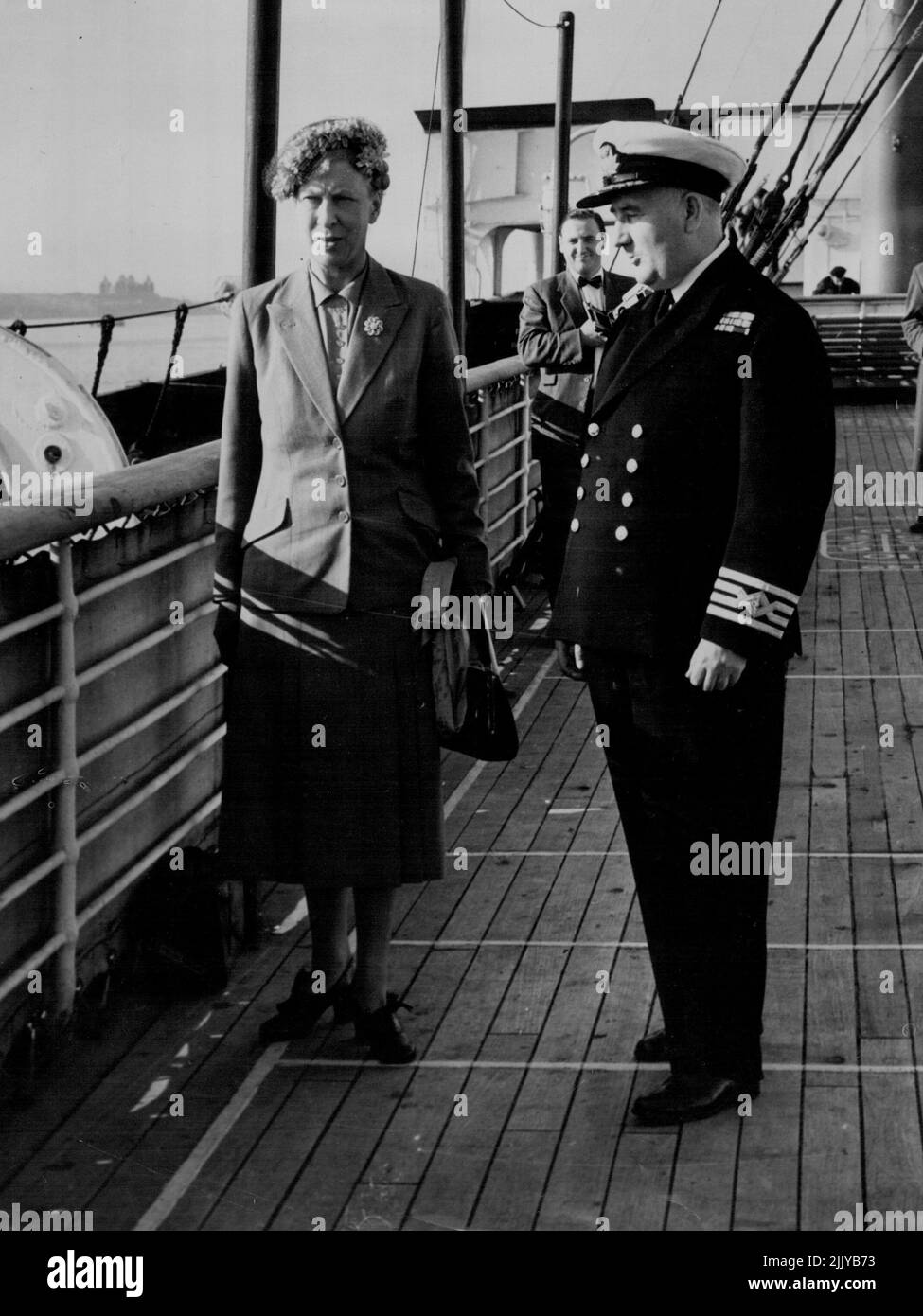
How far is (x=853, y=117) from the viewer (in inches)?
392

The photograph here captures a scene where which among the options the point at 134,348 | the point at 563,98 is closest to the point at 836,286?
the point at 563,98

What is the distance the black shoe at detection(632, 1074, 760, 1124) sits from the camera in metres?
3.60

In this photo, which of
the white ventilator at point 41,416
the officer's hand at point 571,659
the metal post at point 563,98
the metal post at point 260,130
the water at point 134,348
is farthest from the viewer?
the water at point 134,348

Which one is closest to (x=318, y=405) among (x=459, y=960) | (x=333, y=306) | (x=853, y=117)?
(x=333, y=306)

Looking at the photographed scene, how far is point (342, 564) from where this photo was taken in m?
3.84

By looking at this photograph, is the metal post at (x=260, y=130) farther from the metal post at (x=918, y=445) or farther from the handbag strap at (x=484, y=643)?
the metal post at (x=918, y=445)

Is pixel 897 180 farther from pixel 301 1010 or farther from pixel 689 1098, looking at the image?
pixel 689 1098

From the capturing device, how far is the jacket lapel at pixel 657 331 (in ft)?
11.1

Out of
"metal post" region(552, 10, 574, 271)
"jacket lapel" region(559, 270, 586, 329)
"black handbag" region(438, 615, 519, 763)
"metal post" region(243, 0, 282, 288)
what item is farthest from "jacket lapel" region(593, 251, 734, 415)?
"metal post" region(552, 10, 574, 271)

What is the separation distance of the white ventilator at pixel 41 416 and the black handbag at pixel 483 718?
8317 mm

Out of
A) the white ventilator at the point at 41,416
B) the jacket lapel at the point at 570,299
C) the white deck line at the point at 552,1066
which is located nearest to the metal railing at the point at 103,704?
the white deck line at the point at 552,1066

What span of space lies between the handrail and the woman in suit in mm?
278

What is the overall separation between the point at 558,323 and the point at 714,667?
3.77 meters

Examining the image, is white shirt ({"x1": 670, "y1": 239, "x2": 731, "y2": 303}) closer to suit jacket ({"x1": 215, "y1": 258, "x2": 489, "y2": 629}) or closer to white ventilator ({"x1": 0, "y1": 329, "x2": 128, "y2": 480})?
suit jacket ({"x1": 215, "y1": 258, "x2": 489, "y2": 629})
